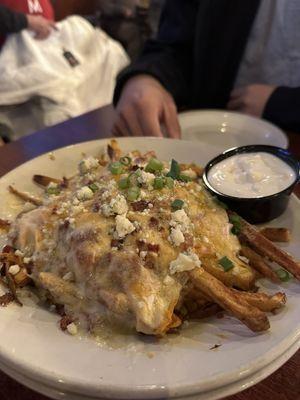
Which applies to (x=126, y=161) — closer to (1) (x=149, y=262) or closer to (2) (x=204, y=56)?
(1) (x=149, y=262)

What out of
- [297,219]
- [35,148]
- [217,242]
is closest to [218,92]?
[35,148]

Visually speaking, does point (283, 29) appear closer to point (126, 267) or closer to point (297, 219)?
point (297, 219)

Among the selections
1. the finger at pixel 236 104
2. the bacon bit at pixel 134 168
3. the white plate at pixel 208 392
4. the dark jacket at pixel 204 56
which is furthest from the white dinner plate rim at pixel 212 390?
the finger at pixel 236 104

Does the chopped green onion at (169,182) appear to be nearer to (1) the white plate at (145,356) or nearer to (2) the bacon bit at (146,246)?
(2) the bacon bit at (146,246)

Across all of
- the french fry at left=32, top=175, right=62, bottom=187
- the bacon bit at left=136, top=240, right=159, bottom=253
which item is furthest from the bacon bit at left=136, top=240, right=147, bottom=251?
the french fry at left=32, top=175, right=62, bottom=187

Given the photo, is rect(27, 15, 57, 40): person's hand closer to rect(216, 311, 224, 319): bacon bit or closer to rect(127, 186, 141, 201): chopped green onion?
rect(127, 186, 141, 201): chopped green onion

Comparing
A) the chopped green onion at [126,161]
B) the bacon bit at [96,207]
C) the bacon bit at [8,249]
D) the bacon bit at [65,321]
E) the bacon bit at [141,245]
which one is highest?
the bacon bit at [96,207]
